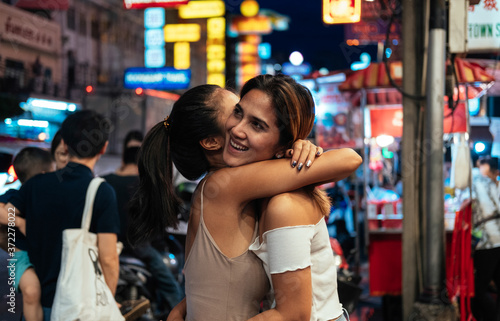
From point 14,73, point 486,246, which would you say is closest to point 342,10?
point 486,246

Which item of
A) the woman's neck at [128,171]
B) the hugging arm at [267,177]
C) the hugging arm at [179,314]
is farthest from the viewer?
the woman's neck at [128,171]

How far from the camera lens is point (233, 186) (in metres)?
1.88

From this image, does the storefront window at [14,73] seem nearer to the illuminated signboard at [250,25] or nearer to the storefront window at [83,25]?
the storefront window at [83,25]

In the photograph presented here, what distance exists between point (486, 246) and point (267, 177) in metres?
4.70

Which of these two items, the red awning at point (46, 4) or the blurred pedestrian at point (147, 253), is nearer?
the blurred pedestrian at point (147, 253)

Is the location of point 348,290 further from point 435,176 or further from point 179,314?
point 179,314

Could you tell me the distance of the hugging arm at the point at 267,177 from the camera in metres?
1.84

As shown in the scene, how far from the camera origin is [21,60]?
20141 millimetres

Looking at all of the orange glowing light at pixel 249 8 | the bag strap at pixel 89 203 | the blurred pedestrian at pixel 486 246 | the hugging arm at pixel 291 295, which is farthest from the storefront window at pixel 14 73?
the hugging arm at pixel 291 295

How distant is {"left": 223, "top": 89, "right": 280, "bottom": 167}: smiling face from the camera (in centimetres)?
188

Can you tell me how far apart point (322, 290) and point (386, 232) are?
507 centimetres

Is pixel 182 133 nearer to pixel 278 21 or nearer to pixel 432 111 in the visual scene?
pixel 432 111

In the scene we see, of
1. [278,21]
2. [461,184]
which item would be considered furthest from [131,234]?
[278,21]

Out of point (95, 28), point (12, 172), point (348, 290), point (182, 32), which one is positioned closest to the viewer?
point (12, 172)
